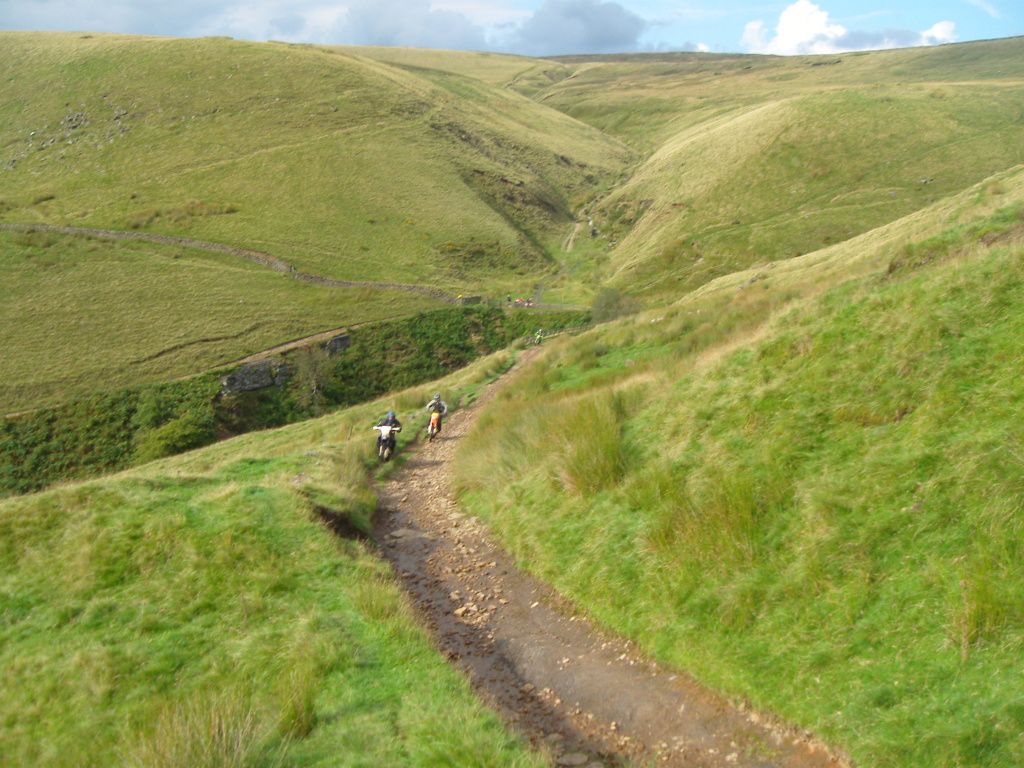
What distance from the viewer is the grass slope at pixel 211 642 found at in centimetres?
610

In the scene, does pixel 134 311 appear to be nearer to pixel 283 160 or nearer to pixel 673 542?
pixel 283 160

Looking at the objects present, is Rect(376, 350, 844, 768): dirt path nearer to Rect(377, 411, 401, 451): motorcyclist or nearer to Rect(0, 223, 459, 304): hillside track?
Rect(377, 411, 401, 451): motorcyclist

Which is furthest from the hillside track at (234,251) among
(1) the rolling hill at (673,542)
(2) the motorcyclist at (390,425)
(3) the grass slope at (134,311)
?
(2) the motorcyclist at (390,425)

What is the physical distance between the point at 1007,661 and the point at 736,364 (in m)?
6.19

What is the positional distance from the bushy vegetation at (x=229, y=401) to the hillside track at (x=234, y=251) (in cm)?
637

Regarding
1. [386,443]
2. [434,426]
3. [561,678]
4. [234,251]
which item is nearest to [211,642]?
[561,678]

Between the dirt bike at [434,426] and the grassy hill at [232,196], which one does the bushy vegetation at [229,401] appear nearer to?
the grassy hill at [232,196]

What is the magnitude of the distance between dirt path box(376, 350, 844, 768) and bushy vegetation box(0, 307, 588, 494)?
3312 centimetres

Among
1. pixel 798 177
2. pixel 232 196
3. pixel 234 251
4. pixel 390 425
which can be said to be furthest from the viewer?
pixel 232 196

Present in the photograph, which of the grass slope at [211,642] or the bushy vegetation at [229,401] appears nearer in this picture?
the grass slope at [211,642]

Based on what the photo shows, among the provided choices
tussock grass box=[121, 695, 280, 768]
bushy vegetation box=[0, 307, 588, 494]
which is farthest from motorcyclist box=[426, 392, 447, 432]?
bushy vegetation box=[0, 307, 588, 494]

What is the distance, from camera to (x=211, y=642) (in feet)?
26.2

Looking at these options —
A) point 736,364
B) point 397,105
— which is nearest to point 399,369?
point 736,364

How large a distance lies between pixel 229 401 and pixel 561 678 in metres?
44.3
